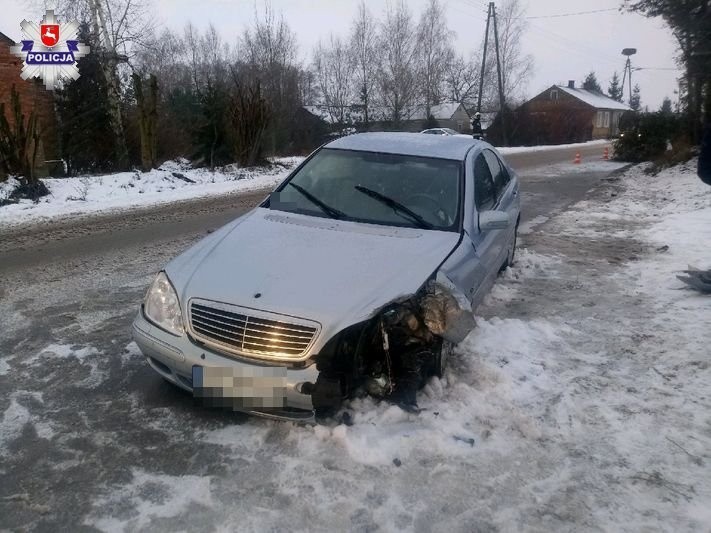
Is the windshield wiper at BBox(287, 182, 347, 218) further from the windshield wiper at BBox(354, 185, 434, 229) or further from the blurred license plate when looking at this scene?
the blurred license plate

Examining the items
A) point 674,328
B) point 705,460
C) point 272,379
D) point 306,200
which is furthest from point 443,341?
point 674,328

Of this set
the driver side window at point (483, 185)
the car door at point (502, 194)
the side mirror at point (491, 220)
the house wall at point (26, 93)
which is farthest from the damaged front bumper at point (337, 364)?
the house wall at point (26, 93)

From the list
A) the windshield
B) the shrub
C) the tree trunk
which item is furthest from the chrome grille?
the shrub

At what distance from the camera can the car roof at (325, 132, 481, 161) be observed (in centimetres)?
486

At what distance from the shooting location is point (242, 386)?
297cm

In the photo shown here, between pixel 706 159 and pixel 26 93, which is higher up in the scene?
pixel 26 93

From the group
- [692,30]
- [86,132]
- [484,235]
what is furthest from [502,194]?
[86,132]

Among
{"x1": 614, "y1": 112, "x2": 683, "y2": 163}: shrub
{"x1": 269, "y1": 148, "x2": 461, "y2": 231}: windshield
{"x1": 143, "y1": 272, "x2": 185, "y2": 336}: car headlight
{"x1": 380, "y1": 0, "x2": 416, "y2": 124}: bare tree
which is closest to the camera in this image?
{"x1": 143, "y1": 272, "x2": 185, "y2": 336}: car headlight

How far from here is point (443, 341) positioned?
3.41 m

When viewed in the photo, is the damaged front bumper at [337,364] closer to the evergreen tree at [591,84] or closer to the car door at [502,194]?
the car door at [502,194]

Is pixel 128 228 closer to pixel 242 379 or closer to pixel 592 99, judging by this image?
pixel 242 379

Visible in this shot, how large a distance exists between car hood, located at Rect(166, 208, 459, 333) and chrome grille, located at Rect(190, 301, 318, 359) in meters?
0.06

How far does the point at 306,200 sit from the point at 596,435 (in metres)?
2.61

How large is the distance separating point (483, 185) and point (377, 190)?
110 cm
